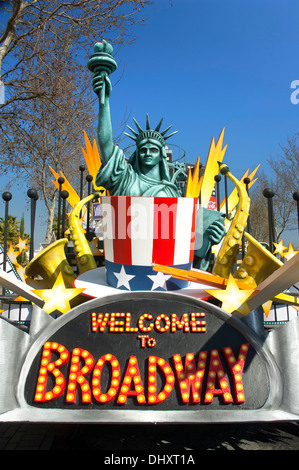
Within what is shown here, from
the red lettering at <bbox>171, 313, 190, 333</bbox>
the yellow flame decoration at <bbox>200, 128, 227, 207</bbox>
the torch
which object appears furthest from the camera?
the yellow flame decoration at <bbox>200, 128, 227, 207</bbox>

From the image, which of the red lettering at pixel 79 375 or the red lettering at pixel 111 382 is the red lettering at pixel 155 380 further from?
the red lettering at pixel 79 375

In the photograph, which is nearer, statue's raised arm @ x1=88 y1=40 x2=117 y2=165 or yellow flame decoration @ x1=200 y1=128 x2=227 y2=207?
statue's raised arm @ x1=88 y1=40 x2=117 y2=165

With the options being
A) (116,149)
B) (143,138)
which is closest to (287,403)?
(116,149)

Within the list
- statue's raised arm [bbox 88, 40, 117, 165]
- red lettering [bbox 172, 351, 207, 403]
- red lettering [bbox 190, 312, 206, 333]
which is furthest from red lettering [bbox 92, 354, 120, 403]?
statue's raised arm [bbox 88, 40, 117, 165]

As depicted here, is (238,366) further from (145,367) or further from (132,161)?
(132,161)

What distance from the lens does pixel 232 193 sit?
4562 millimetres

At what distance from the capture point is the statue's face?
3.26m

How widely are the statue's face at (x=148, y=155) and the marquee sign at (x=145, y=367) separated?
6.08ft

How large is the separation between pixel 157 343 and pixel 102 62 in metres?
2.08

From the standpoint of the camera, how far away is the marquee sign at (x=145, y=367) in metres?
1.53

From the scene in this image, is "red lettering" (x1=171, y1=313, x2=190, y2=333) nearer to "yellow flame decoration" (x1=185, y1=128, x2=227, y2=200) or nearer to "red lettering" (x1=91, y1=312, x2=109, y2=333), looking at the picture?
"red lettering" (x1=91, y1=312, x2=109, y2=333)

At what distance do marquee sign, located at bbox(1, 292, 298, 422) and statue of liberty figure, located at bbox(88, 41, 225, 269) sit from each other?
1537 millimetres

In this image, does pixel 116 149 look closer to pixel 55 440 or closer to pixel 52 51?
pixel 55 440
